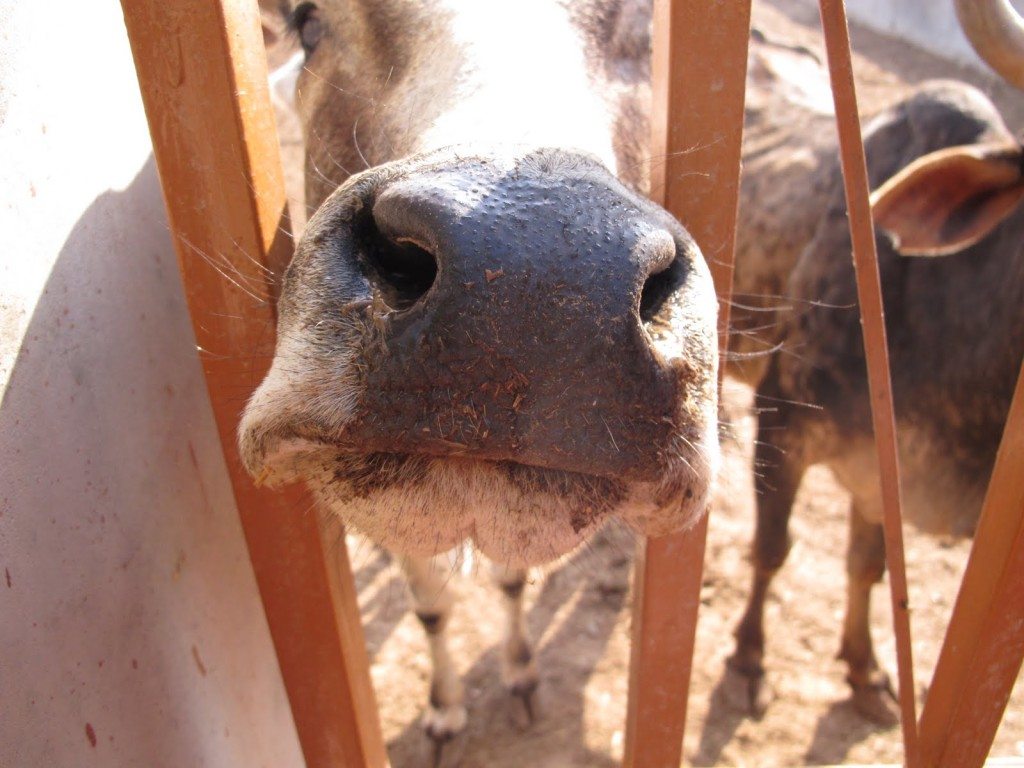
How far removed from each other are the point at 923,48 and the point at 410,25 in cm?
1152

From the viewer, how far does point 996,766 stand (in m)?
1.95

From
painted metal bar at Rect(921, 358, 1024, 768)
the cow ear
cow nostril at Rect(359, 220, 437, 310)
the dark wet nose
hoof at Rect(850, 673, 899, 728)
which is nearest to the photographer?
the dark wet nose

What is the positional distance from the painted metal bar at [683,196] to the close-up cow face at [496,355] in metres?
0.18

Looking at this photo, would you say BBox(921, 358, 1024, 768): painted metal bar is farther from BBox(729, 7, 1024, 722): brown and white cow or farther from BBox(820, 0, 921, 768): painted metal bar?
BBox(729, 7, 1024, 722): brown and white cow

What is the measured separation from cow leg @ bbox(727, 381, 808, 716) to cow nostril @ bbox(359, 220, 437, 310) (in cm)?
289

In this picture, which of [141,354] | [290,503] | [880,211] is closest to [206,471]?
[141,354]

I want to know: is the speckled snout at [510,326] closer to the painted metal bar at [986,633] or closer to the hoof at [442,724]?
the painted metal bar at [986,633]

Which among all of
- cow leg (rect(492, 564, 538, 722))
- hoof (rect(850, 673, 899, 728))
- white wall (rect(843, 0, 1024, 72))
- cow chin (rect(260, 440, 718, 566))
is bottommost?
hoof (rect(850, 673, 899, 728))

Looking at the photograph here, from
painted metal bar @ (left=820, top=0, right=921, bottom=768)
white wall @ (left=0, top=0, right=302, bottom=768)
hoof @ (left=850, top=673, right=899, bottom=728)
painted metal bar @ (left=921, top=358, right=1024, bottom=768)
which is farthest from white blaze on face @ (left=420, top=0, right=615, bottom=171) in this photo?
hoof @ (left=850, top=673, right=899, bottom=728)

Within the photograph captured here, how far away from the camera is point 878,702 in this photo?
13.1 ft

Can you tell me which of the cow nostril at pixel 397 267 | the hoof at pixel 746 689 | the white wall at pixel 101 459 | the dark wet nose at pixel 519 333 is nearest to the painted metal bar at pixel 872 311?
the dark wet nose at pixel 519 333

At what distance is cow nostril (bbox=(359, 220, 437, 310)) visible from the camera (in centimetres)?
127

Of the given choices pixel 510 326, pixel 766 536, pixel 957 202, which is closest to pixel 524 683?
pixel 766 536

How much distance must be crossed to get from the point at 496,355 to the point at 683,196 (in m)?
0.60
